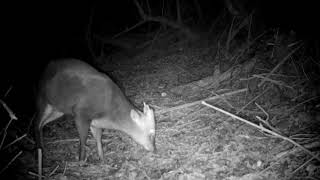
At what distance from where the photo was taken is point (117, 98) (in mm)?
5457

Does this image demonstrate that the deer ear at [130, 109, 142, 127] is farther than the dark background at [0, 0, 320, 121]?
No

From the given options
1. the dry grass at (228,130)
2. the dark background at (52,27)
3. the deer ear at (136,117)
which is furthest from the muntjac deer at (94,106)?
the dark background at (52,27)

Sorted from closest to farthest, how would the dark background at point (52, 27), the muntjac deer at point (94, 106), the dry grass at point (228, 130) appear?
the dry grass at point (228, 130) → the muntjac deer at point (94, 106) → the dark background at point (52, 27)

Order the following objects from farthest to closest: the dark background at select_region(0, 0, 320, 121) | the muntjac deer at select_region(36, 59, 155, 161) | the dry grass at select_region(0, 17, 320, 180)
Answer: the dark background at select_region(0, 0, 320, 121) < the muntjac deer at select_region(36, 59, 155, 161) < the dry grass at select_region(0, 17, 320, 180)

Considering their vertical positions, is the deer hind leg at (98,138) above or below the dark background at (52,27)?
below

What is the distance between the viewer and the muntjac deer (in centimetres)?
531

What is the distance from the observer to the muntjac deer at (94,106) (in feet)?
17.4

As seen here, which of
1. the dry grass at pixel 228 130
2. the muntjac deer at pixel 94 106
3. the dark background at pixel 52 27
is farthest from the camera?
the dark background at pixel 52 27

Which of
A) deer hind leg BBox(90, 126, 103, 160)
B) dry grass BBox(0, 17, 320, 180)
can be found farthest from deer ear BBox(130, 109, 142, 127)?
deer hind leg BBox(90, 126, 103, 160)

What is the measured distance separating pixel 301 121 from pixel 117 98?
3117 millimetres

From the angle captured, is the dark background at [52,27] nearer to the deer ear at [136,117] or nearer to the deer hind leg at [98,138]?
the deer hind leg at [98,138]

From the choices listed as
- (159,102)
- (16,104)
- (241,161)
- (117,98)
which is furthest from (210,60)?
(16,104)

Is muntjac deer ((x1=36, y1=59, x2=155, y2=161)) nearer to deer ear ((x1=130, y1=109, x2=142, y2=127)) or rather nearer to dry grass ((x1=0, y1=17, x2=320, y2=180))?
deer ear ((x1=130, y1=109, x2=142, y2=127))

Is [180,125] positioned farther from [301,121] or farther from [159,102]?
[301,121]
